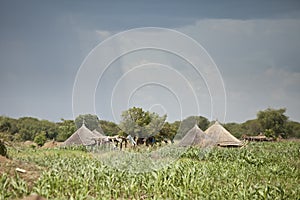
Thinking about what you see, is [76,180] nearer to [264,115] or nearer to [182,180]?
[182,180]

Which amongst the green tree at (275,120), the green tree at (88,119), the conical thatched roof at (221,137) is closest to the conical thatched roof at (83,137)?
the green tree at (88,119)

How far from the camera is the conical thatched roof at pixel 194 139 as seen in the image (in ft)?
99.8

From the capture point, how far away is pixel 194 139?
1232 inches

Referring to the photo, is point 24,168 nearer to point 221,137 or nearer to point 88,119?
point 88,119

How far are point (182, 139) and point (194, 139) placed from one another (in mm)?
1068

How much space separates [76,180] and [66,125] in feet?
152

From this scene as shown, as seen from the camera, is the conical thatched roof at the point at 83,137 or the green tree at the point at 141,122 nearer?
the green tree at the point at 141,122

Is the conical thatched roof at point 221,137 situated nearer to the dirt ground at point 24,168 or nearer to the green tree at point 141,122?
the green tree at point 141,122

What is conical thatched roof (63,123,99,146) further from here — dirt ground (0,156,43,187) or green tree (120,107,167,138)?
dirt ground (0,156,43,187)

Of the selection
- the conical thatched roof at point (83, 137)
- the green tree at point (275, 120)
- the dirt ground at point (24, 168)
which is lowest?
the dirt ground at point (24, 168)

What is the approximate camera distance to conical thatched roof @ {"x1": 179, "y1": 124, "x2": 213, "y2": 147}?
30.4 m

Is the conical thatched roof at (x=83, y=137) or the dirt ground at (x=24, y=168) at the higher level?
the conical thatched roof at (x=83, y=137)

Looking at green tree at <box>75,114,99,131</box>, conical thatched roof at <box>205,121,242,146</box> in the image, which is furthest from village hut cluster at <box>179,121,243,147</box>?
green tree at <box>75,114,99,131</box>

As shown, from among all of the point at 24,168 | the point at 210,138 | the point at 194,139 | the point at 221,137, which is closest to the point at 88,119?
the point at 24,168
